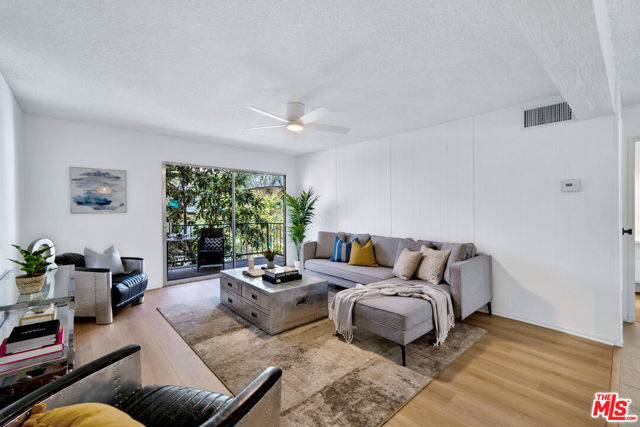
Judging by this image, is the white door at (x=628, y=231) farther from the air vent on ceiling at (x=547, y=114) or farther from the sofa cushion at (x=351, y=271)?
the sofa cushion at (x=351, y=271)

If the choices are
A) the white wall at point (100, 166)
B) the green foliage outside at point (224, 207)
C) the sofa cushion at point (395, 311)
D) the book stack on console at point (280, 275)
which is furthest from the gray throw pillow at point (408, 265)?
the white wall at point (100, 166)

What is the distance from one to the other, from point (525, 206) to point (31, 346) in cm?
443

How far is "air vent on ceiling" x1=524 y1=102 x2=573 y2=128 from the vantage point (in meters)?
3.06

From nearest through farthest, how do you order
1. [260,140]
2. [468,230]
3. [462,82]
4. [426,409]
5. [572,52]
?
[572,52] < [426,409] < [462,82] < [468,230] < [260,140]

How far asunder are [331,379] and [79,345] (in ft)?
8.05

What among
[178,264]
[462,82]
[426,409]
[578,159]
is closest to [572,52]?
[462,82]

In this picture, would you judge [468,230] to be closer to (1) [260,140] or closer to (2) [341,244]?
(2) [341,244]

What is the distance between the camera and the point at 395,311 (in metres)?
2.45

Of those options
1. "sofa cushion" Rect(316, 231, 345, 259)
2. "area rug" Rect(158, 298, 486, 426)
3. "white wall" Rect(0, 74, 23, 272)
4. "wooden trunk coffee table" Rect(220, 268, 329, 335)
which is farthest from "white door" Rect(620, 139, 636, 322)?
"white wall" Rect(0, 74, 23, 272)

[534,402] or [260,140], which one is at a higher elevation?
[260,140]

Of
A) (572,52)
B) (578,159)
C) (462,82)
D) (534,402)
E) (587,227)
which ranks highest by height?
(462,82)

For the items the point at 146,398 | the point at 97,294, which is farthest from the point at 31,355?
the point at 97,294

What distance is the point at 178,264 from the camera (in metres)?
5.55

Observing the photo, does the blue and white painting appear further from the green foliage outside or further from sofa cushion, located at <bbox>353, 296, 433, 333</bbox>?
sofa cushion, located at <bbox>353, 296, 433, 333</bbox>
